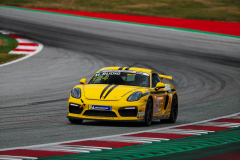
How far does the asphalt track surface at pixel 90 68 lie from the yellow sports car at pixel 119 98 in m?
0.23

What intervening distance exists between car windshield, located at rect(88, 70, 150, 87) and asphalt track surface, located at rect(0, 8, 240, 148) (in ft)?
2.77

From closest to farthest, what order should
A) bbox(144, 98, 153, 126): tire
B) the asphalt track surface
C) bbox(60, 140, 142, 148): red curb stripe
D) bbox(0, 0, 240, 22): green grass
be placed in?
bbox(60, 140, 142, 148): red curb stripe, the asphalt track surface, bbox(144, 98, 153, 126): tire, bbox(0, 0, 240, 22): green grass

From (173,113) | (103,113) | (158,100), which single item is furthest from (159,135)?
(173,113)

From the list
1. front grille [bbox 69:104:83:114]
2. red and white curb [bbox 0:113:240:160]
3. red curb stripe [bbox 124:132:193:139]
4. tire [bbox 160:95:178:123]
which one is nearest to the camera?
red and white curb [bbox 0:113:240:160]

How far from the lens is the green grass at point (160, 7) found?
35.2m

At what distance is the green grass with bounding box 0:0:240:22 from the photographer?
35.2 meters

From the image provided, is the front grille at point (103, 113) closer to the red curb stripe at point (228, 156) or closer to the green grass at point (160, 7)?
the red curb stripe at point (228, 156)

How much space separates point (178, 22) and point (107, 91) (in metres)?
23.8

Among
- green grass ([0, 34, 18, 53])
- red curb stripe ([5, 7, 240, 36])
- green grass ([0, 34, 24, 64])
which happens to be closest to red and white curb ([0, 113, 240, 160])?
green grass ([0, 34, 24, 64])

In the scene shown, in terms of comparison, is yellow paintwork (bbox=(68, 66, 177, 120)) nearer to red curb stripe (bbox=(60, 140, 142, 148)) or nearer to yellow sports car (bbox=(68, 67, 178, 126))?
yellow sports car (bbox=(68, 67, 178, 126))

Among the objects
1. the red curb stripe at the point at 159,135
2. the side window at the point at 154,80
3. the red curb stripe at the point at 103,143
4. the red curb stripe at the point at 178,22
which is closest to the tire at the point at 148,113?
the side window at the point at 154,80

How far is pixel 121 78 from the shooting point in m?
9.61

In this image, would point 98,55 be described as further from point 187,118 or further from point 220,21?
point 220,21

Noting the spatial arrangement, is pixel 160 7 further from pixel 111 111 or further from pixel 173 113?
pixel 111 111
